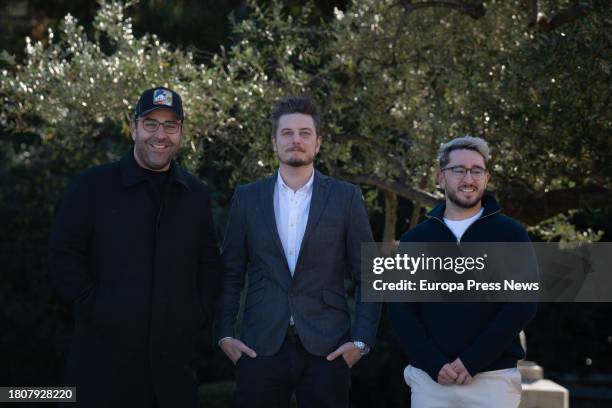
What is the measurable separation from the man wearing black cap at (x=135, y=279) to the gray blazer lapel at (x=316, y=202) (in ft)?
1.86

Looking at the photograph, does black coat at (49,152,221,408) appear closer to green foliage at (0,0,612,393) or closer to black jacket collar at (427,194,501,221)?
black jacket collar at (427,194,501,221)

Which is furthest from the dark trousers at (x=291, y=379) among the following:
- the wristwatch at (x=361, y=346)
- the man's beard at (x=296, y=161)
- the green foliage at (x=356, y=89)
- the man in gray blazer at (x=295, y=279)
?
the green foliage at (x=356, y=89)

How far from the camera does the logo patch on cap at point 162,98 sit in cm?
527

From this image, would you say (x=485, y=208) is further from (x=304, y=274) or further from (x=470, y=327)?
(x=304, y=274)

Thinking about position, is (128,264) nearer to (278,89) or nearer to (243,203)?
(243,203)

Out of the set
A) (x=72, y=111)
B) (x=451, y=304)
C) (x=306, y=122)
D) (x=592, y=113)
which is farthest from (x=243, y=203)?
(x=72, y=111)

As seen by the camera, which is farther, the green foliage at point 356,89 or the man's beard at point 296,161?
the green foliage at point 356,89

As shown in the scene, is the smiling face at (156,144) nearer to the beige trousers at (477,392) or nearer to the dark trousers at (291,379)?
the dark trousers at (291,379)

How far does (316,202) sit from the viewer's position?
16.9ft

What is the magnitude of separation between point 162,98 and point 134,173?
423 millimetres

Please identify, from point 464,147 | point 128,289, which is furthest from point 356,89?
point 128,289

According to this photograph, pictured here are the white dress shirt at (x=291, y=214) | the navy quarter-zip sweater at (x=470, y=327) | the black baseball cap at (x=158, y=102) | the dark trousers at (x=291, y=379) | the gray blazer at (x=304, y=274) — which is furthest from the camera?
the black baseball cap at (x=158, y=102)

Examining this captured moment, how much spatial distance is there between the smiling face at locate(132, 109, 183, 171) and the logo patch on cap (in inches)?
1.7

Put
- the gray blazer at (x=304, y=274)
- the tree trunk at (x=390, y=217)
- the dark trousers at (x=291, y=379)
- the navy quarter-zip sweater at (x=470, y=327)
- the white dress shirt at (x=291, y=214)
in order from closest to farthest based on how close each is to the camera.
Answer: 1. the navy quarter-zip sweater at (x=470, y=327)
2. the dark trousers at (x=291, y=379)
3. the gray blazer at (x=304, y=274)
4. the white dress shirt at (x=291, y=214)
5. the tree trunk at (x=390, y=217)
